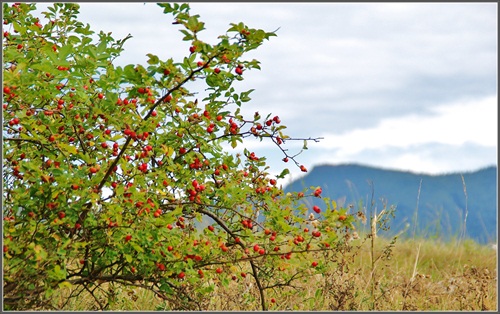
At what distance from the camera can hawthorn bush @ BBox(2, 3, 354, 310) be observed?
13.2ft

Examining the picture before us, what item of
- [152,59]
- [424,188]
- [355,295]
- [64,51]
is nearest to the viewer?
[152,59]

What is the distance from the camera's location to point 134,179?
4.22 m

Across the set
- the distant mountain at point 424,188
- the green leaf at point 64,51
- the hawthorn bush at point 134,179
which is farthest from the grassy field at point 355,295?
the distant mountain at point 424,188

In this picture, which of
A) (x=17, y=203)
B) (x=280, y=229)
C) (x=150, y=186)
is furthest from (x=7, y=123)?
(x=280, y=229)

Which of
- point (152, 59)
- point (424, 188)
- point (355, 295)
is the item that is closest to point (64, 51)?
point (152, 59)

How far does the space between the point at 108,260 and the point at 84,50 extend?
1521 millimetres

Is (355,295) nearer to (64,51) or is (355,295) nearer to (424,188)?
(64,51)

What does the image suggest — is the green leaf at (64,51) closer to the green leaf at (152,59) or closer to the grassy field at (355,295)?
the green leaf at (152,59)

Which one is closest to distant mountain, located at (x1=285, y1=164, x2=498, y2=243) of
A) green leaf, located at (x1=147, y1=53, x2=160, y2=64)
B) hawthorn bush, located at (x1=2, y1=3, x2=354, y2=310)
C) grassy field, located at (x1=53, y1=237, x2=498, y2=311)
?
grassy field, located at (x1=53, y1=237, x2=498, y2=311)

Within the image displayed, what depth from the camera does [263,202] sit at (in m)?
4.94

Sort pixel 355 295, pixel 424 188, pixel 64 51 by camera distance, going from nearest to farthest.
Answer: pixel 64 51
pixel 355 295
pixel 424 188

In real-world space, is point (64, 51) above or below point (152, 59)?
above

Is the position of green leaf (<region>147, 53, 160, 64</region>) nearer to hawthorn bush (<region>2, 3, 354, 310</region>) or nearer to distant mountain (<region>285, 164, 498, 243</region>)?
hawthorn bush (<region>2, 3, 354, 310</region>)

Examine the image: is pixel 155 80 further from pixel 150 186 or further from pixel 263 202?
pixel 263 202
